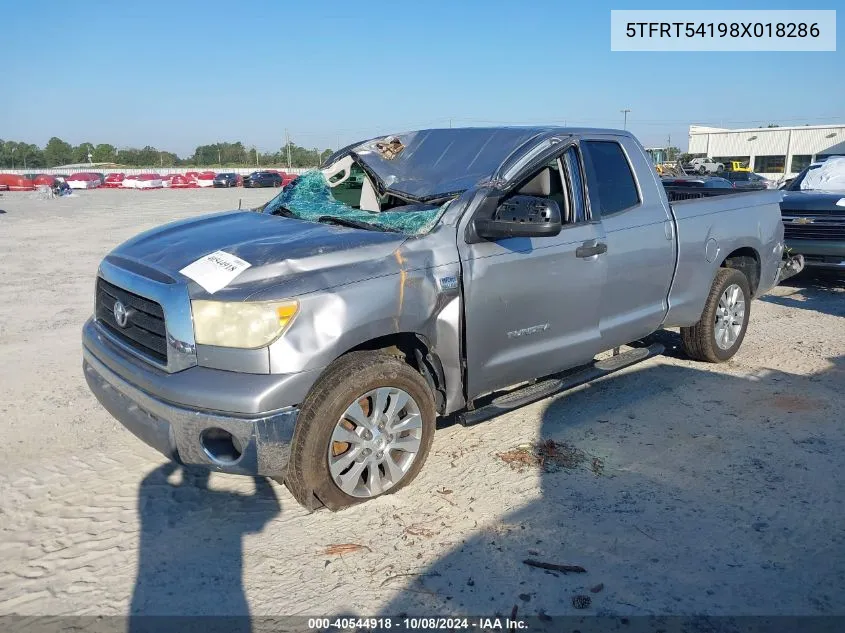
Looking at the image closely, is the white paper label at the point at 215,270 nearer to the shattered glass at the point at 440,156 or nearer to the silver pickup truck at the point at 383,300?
the silver pickup truck at the point at 383,300

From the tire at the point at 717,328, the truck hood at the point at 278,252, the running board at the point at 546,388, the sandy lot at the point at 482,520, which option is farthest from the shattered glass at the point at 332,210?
the tire at the point at 717,328

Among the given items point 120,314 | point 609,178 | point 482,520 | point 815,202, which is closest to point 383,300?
point 482,520

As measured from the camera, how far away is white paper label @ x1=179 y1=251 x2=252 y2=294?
10.4 ft

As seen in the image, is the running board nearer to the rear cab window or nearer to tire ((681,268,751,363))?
tire ((681,268,751,363))

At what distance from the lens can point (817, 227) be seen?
8.92 m

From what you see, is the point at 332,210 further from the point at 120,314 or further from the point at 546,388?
the point at 546,388

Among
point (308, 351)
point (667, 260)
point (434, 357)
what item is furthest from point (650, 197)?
point (308, 351)

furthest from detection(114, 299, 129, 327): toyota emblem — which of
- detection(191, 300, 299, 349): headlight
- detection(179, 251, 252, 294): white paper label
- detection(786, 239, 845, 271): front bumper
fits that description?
detection(786, 239, 845, 271): front bumper

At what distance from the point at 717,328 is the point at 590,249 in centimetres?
216

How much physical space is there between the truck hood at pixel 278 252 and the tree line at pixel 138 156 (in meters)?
76.0

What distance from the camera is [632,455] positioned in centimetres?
417

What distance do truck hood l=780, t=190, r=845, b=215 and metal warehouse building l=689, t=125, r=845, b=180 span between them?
5247cm

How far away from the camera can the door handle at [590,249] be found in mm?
A: 4258

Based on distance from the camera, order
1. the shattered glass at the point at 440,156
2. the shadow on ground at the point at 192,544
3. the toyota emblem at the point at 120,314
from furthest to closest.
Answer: the shattered glass at the point at 440,156 < the toyota emblem at the point at 120,314 < the shadow on ground at the point at 192,544
